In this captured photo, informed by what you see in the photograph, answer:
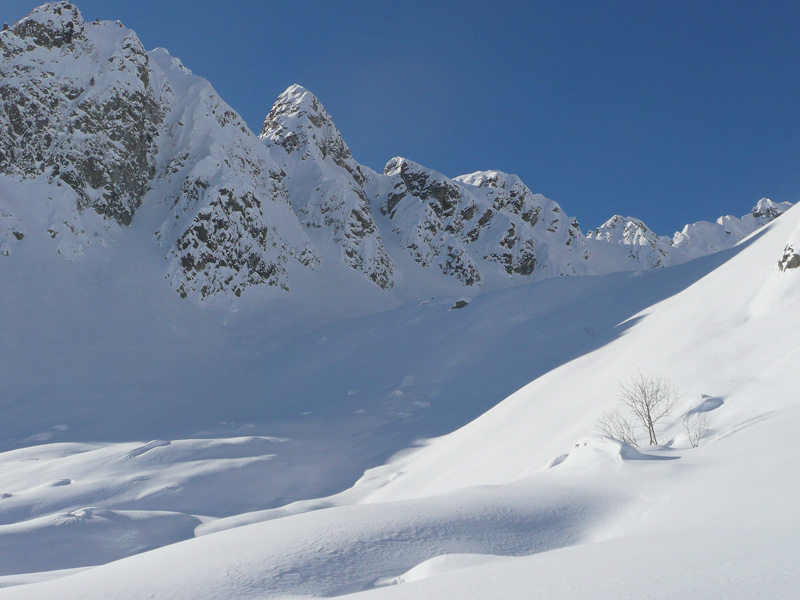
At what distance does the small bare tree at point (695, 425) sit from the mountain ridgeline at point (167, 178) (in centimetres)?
3328

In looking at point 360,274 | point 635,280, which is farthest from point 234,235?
point 635,280

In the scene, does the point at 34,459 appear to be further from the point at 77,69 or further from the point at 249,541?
the point at 77,69

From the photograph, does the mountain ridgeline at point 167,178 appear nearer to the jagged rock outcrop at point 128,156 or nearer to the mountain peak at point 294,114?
the jagged rock outcrop at point 128,156

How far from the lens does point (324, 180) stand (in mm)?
58812

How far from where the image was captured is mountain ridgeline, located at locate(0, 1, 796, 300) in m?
35.6

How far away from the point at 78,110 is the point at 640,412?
44067mm

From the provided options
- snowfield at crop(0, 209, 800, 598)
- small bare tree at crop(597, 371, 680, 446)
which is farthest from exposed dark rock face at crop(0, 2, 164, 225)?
small bare tree at crop(597, 371, 680, 446)

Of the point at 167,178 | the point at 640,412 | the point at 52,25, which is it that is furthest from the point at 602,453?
the point at 52,25

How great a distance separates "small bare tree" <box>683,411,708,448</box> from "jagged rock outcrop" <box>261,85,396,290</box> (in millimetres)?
45106

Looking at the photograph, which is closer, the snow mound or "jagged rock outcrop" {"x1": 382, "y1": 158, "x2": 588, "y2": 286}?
the snow mound

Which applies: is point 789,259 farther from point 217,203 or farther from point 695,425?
point 217,203

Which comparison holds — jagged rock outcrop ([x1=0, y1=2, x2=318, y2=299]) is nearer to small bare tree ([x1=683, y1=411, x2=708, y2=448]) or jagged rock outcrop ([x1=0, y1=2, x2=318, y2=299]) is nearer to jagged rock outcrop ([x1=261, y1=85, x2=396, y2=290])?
jagged rock outcrop ([x1=261, y1=85, x2=396, y2=290])

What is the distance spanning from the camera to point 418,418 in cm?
1923

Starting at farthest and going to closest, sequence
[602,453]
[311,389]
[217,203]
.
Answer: [217,203] < [311,389] < [602,453]
